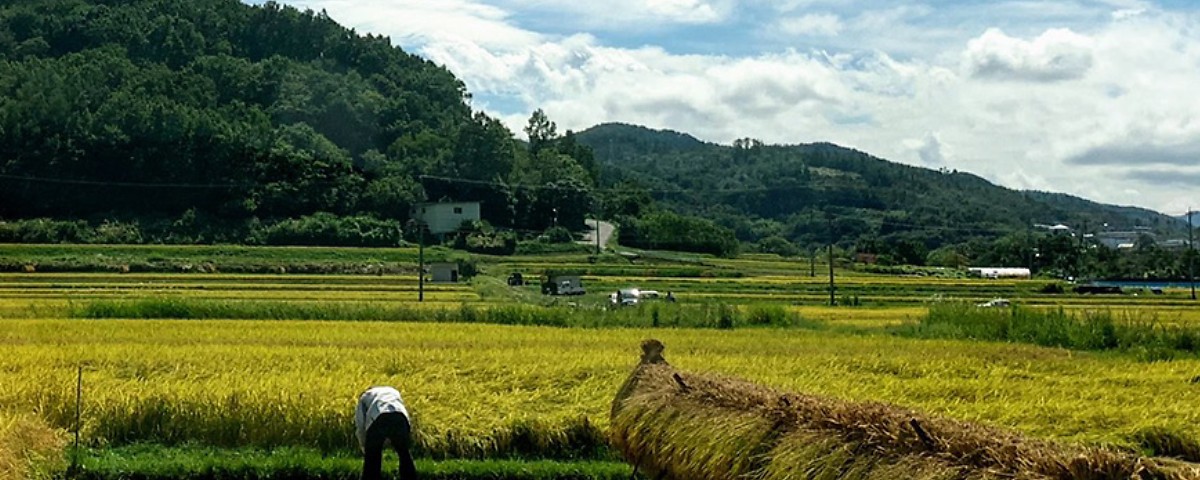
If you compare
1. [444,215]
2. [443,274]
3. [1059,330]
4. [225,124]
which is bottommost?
[1059,330]

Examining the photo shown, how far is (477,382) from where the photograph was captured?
55.7ft

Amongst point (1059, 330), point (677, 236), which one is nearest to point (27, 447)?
point (1059, 330)

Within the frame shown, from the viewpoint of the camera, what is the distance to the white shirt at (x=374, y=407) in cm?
834

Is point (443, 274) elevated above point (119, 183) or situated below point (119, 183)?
below

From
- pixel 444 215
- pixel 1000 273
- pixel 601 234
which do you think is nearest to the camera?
pixel 444 215

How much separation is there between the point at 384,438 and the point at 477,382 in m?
8.60

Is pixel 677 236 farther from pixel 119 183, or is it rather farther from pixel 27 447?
pixel 27 447

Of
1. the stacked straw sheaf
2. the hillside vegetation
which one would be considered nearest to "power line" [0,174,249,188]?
the hillside vegetation

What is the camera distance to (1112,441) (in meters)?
13.1

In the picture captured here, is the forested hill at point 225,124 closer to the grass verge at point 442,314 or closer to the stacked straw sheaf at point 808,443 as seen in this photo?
the grass verge at point 442,314

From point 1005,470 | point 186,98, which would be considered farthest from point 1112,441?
point 186,98

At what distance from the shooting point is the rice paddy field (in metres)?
13.7

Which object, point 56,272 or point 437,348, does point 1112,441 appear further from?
point 56,272

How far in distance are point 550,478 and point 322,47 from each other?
13715cm
